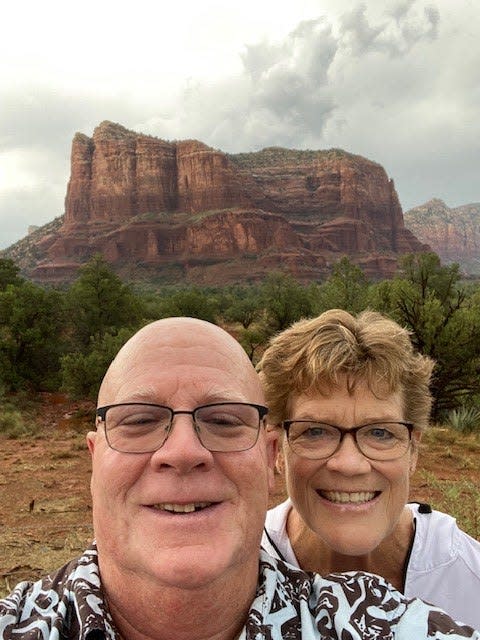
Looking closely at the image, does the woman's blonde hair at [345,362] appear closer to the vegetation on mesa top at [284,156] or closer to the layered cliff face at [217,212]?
the layered cliff face at [217,212]

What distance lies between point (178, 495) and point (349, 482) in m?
0.84

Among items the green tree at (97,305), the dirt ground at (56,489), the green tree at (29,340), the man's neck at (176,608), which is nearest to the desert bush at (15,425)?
the dirt ground at (56,489)

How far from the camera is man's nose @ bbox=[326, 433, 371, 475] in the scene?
6.67ft

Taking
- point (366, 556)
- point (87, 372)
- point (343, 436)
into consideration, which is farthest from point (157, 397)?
point (87, 372)

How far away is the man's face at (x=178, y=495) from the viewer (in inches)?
58.4

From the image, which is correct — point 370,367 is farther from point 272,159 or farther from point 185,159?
point 272,159

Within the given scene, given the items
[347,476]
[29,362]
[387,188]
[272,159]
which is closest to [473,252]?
[387,188]

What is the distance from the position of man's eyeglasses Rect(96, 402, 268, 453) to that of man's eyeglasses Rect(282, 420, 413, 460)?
523mm

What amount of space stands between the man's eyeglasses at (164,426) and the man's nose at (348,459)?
0.53 metres

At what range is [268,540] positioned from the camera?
237 centimetres

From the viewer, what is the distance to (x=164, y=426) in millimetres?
1612

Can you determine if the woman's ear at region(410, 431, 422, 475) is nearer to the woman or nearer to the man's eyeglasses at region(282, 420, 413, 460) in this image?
the woman

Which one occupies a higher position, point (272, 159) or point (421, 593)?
point (272, 159)

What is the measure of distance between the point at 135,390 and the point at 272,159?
144 metres
